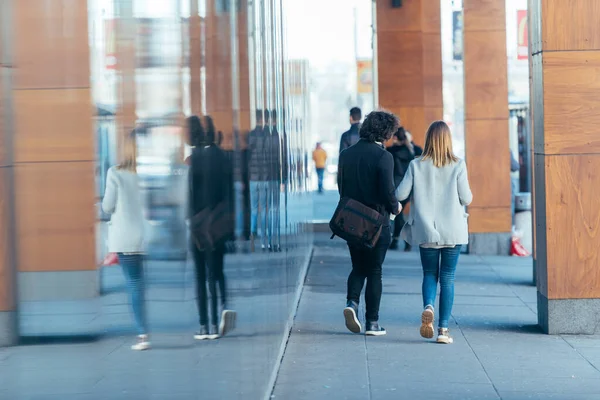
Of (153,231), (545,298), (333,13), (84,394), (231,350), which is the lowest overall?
(545,298)

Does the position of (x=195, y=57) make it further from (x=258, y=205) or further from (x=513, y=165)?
(x=513, y=165)

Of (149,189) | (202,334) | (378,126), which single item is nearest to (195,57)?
(149,189)

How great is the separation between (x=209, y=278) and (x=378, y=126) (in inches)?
189

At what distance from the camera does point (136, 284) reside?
84.4 inches

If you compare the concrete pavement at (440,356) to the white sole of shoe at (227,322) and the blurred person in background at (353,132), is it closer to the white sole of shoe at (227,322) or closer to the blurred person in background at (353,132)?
the white sole of shoe at (227,322)

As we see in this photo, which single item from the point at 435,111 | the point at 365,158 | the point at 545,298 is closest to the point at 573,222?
the point at 545,298

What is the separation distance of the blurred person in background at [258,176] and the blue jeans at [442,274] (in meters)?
2.38

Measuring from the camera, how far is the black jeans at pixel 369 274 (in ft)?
25.2

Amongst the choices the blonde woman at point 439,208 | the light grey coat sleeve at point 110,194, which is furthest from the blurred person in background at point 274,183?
the light grey coat sleeve at point 110,194

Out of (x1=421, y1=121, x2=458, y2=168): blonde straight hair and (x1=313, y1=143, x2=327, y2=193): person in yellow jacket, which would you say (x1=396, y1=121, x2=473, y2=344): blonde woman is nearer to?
(x1=421, y1=121, x2=458, y2=168): blonde straight hair

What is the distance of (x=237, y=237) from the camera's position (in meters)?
3.71

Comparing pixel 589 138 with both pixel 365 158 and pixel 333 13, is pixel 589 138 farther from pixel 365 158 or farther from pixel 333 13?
pixel 333 13

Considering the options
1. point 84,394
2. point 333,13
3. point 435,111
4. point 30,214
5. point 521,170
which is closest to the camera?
point 30,214

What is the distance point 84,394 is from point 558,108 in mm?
6366
